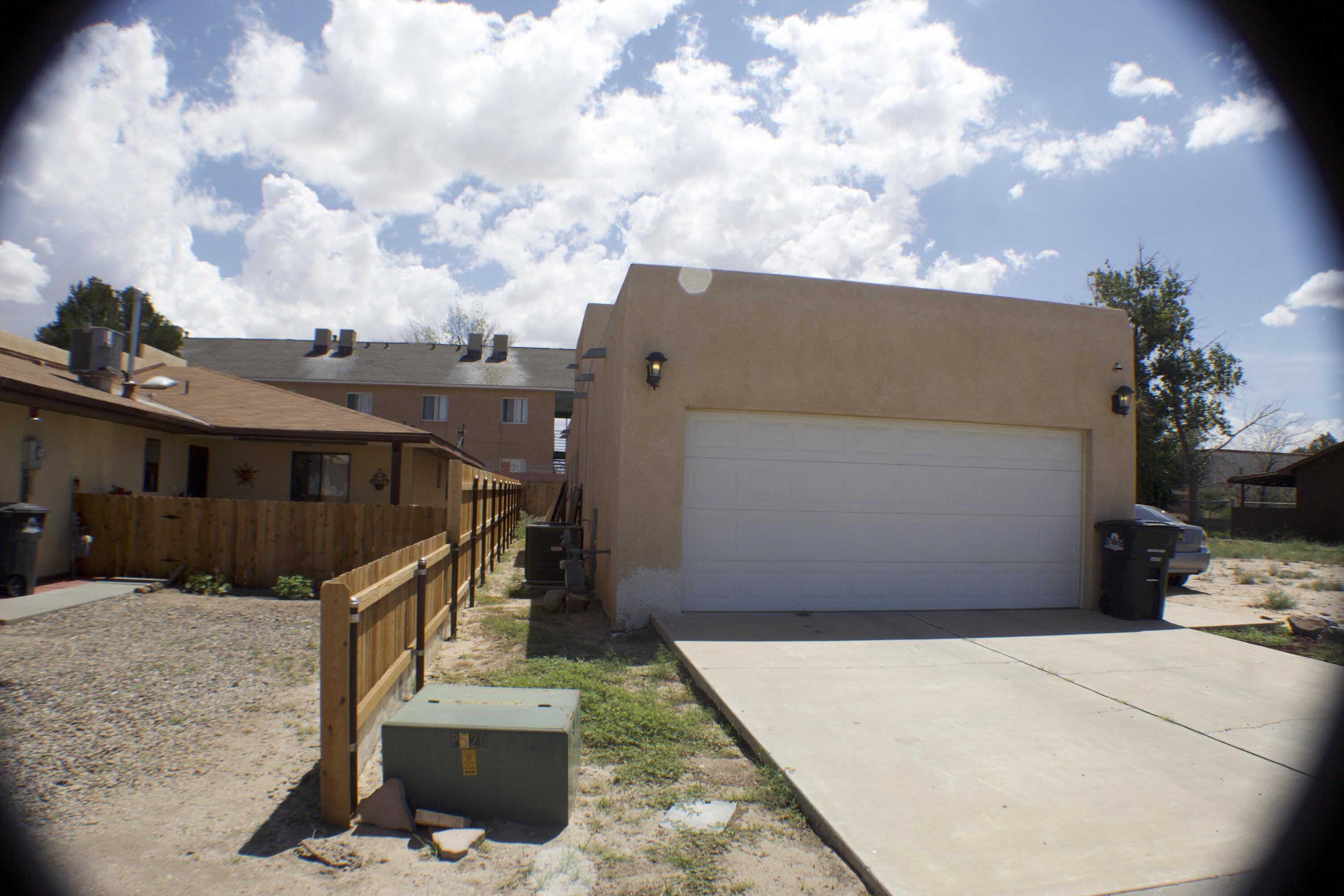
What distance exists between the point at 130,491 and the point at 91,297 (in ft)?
86.1

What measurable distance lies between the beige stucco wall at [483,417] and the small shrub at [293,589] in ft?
68.9

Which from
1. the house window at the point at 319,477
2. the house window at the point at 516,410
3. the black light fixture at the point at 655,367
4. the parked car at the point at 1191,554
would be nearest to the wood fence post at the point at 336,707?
the black light fixture at the point at 655,367

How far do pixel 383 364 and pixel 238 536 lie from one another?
23335mm

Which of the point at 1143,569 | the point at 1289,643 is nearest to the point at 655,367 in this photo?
the point at 1143,569

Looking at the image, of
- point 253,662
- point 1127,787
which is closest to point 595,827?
point 1127,787

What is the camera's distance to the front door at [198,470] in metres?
13.8

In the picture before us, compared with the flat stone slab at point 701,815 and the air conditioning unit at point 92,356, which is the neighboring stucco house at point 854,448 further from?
the air conditioning unit at point 92,356

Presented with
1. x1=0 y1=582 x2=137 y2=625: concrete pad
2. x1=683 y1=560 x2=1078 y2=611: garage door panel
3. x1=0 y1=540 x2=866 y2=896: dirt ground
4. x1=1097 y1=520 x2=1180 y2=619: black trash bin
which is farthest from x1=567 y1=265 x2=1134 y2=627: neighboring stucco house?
x1=0 y1=582 x2=137 y2=625: concrete pad

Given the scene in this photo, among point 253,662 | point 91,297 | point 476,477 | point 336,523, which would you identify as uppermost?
point 91,297

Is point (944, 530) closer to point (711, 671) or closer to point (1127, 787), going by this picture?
point (711, 671)

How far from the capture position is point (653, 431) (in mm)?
7461

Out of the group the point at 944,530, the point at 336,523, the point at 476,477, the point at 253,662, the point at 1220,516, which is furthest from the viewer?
the point at 1220,516

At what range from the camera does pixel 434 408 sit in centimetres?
3127

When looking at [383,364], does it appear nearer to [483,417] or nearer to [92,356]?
[483,417]
